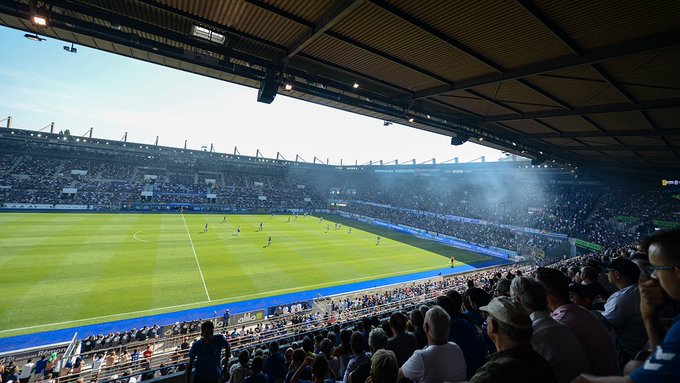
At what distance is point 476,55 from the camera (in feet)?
24.2

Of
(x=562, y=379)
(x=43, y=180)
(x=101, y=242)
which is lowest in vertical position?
(x=101, y=242)

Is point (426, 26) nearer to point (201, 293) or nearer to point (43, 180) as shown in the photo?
point (201, 293)

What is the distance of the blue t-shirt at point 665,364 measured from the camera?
1.19 meters

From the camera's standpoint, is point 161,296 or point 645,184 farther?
point 645,184

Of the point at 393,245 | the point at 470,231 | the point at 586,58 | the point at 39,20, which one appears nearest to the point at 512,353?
the point at 586,58

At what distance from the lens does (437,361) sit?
8.46 feet

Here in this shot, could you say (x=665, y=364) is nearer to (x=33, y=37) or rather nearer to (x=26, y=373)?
(x=33, y=37)

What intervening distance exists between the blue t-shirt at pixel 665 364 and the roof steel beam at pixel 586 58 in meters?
7.53

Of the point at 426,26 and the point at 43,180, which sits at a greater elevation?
the point at 426,26

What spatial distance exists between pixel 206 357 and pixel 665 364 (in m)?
5.34

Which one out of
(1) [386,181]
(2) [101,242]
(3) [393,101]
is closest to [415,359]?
(3) [393,101]

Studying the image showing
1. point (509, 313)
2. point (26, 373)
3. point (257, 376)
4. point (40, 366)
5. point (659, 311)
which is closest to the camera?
point (509, 313)

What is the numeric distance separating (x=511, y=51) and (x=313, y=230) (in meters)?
34.8

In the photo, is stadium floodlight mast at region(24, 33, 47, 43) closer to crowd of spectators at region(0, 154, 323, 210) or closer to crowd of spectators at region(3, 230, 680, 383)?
crowd of spectators at region(3, 230, 680, 383)
